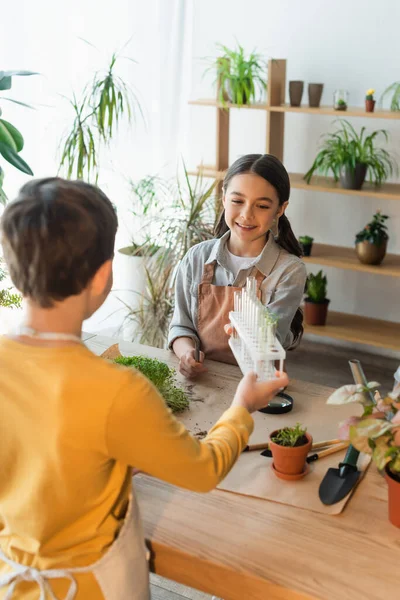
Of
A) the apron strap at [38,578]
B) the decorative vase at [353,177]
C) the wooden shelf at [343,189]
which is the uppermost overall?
the decorative vase at [353,177]

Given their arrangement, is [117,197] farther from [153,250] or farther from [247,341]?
[247,341]

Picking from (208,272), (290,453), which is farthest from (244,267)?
(290,453)

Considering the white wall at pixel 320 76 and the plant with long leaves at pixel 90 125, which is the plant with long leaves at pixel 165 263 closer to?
the plant with long leaves at pixel 90 125

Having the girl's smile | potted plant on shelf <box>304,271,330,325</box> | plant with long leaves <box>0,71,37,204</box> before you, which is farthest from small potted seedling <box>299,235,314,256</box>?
the girl's smile

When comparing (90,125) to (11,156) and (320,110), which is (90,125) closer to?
(11,156)

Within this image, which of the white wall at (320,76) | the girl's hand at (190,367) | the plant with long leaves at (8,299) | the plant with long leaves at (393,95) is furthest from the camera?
the white wall at (320,76)

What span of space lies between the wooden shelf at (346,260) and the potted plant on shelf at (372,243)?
4 centimetres

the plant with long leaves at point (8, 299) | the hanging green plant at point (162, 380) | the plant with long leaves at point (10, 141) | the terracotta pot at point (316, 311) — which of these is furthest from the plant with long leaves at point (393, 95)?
the hanging green plant at point (162, 380)

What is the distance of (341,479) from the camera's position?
1456 mm

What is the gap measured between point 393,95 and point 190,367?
2502 millimetres

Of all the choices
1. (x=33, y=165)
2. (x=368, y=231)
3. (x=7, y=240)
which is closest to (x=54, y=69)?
(x=33, y=165)

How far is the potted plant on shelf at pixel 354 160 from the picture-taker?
150 inches

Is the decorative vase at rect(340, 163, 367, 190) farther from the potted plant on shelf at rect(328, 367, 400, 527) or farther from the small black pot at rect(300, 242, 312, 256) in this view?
the potted plant on shelf at rect(328, 367, 400, 527)

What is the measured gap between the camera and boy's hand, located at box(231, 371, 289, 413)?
Answer: 4.43ft
